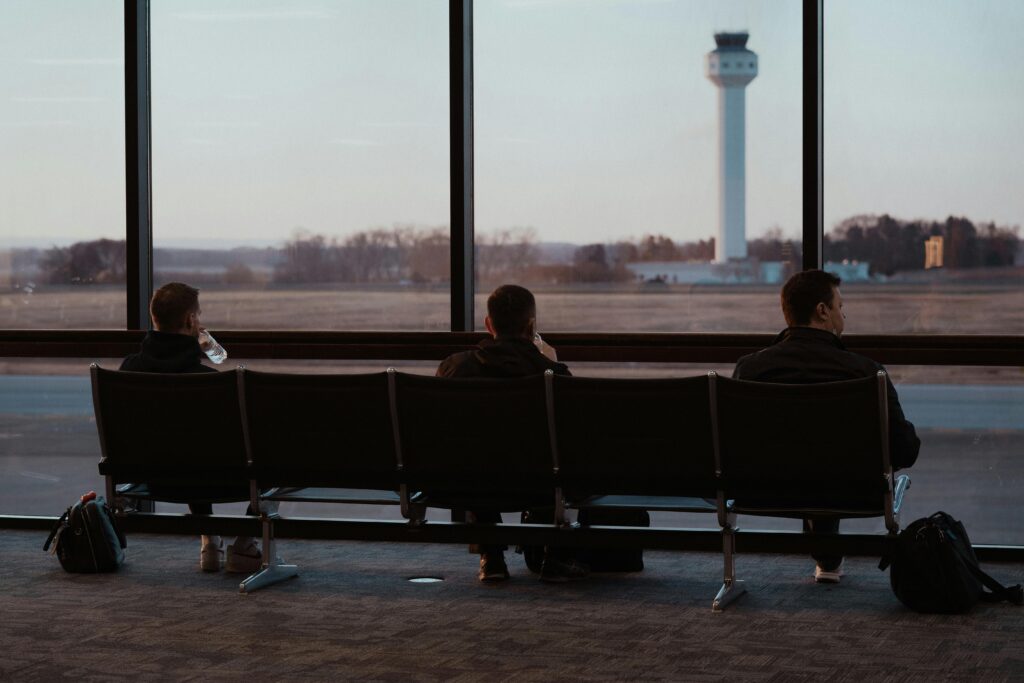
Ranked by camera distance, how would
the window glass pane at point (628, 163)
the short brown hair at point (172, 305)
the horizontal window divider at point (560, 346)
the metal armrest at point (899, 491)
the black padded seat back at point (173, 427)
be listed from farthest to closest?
the window glass pane at point (628, 163), the horizontal window divider at point (560, 346), the short brown hair at point (172, 305), the black padded seat back at point (173, 427), the metal armrest at point (899, 491)

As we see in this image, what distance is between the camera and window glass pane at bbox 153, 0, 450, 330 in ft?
25.1

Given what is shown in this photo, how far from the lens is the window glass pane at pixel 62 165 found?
7.73 meters

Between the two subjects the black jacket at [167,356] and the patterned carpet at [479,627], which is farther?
the black jacket at [167,356]

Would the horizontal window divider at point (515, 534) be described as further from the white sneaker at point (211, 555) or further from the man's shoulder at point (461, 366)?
the man's shoulder at point (461, 366)

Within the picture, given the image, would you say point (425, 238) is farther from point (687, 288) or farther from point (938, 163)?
point (938, 163)

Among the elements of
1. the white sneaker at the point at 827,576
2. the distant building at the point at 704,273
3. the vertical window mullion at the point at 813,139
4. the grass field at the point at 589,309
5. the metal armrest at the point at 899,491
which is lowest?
the white sneaker at the point at 827,576

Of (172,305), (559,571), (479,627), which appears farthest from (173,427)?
(559,571)

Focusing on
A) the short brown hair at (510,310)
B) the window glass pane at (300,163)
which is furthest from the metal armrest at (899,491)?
the window glass pane at (300,163)

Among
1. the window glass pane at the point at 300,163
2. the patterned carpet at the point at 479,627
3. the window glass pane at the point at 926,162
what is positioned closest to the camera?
the patterned carpet at the point at 479,627

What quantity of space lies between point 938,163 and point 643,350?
1846 mm

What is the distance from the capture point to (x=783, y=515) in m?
5.01

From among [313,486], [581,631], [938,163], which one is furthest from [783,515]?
[938,163]

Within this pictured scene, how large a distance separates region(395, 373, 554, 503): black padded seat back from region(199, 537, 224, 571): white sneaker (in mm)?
1185

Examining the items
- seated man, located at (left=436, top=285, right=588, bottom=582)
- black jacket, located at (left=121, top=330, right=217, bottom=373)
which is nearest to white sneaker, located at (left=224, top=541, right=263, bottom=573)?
black jacket, located at (left=121, top=330, right=217, bottom=373)
